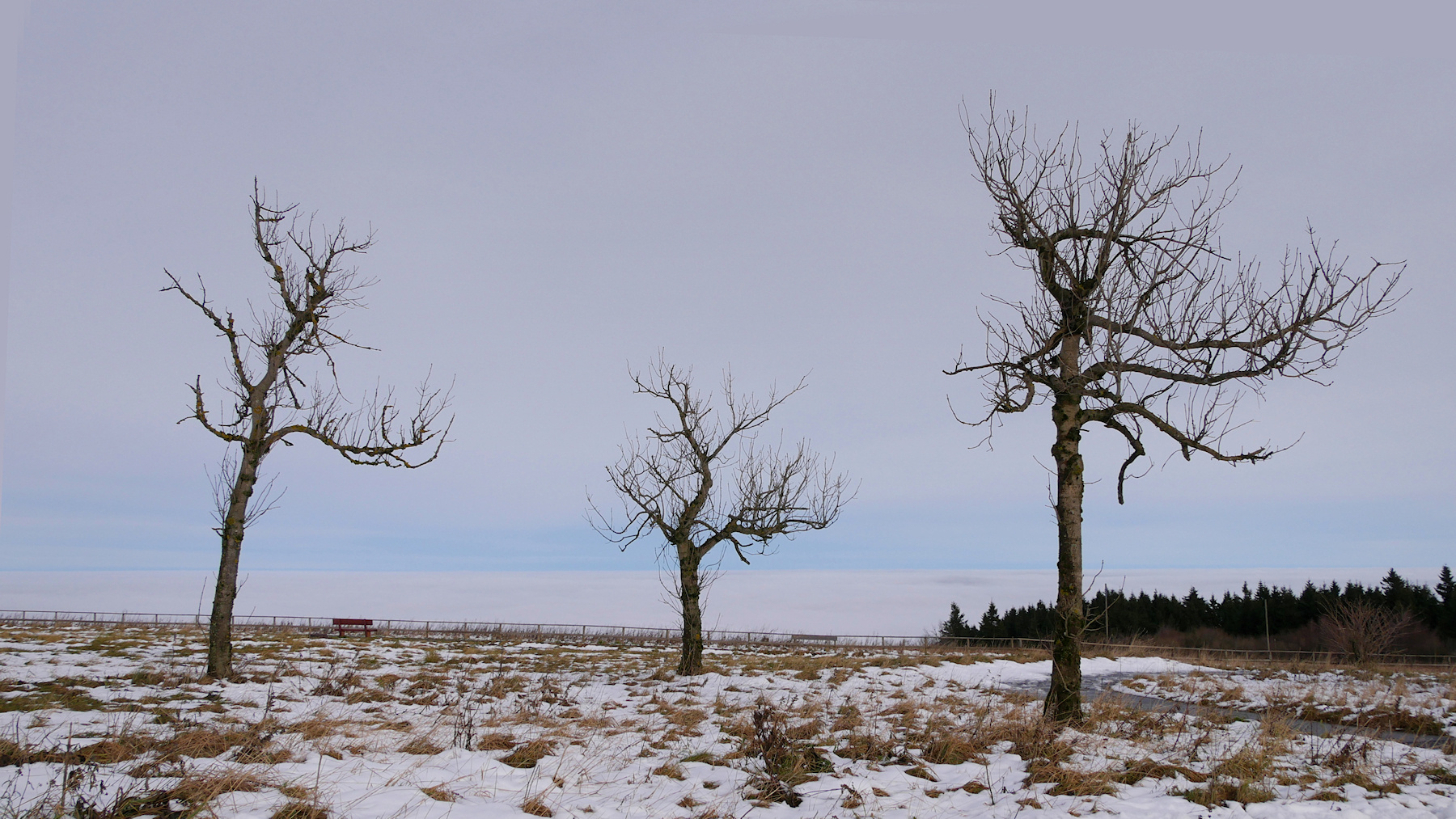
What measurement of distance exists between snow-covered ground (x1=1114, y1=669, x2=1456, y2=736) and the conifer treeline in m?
45.7

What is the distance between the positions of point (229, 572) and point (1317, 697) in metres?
17.8

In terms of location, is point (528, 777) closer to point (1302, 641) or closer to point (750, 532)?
point (750, 532)

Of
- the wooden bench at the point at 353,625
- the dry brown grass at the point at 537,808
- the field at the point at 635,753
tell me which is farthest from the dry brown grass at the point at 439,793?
the wooden bench at the point at 353,625

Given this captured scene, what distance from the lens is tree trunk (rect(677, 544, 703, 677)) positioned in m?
14.3

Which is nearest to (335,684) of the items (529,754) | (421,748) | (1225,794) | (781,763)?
(421,748)

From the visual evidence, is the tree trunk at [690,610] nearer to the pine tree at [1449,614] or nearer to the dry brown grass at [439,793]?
the dry brown grass at [439,793]

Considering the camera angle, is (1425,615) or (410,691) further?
(1425,615)

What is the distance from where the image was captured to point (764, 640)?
32469 millimetres

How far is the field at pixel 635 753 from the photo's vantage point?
17.1 ft

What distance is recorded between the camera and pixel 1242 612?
7219 centimetres

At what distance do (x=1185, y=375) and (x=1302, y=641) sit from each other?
3030 inches

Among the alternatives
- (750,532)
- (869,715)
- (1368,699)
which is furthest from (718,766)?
(1368,699)

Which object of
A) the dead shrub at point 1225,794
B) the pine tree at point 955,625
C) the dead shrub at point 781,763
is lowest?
the pine tree at point 955,625

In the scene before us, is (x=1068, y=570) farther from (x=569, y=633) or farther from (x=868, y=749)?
(x=569, y=633)
